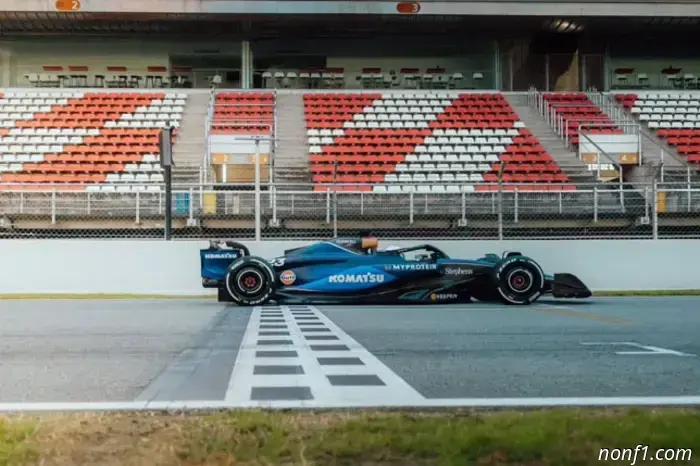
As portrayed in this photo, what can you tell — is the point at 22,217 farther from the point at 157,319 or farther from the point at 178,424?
the point at 178,424

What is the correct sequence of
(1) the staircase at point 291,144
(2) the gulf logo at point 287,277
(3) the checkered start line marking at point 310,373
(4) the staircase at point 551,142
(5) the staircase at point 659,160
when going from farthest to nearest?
(4) the staircase at point 551,142 → (5) the staircase at point 659,160 → (1) the staircase at point 291,144 → (2) the gulf logo at point 287,277 → (3) the checkered start line marking at point 310,373

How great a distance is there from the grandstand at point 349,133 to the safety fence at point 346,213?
42 mm

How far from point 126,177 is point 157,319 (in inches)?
465

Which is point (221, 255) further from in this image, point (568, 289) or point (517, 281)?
point (568, 289)

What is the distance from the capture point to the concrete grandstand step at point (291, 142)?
21562mm

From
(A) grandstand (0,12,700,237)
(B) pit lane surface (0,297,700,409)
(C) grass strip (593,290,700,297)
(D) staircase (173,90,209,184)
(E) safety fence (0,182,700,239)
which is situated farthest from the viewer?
(D) staircase (173,90,209,184)

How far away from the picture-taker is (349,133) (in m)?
24.9

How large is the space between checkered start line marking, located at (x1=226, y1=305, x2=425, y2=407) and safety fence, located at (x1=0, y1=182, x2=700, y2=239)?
8660 millimetres

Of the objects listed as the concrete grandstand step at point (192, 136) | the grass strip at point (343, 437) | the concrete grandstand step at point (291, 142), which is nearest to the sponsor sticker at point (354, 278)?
the concrete grandstand step at point (291, 142)

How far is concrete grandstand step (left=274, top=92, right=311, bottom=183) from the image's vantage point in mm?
21562

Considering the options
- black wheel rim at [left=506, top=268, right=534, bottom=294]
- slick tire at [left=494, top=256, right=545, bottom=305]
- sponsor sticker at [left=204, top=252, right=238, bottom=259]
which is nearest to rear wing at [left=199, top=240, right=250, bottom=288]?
sponsor sticker at [left=204, top=252, right=238, bottom=259]

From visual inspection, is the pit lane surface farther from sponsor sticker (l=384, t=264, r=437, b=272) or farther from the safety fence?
the safety fence

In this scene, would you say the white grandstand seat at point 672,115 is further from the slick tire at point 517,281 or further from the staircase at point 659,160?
the slick tire at point 517,281

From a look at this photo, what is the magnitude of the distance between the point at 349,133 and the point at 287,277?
12.7m
